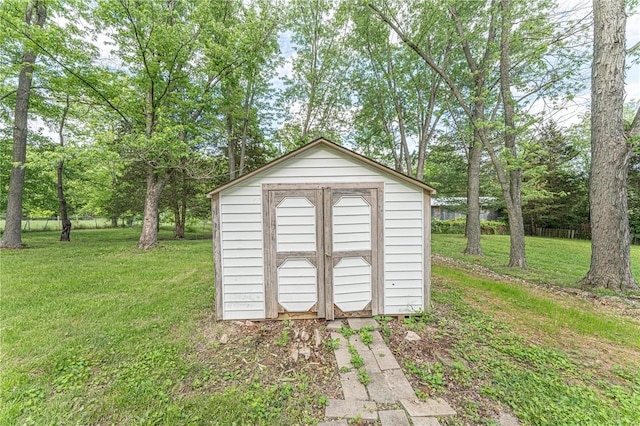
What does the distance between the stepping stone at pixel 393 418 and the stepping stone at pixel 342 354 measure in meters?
0.70

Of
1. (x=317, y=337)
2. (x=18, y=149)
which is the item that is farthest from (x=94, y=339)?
(x=18, y=149)

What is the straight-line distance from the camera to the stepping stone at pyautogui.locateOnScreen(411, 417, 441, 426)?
199cm

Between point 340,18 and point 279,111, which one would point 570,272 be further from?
point 279,111

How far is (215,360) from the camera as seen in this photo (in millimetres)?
2955

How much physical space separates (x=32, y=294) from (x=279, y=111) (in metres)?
12.1

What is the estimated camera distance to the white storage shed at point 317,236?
3852 millimetres

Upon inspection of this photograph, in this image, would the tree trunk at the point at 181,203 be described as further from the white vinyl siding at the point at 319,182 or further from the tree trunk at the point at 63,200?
the white vinyl siding at the point at 319,182

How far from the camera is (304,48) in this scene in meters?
11.4

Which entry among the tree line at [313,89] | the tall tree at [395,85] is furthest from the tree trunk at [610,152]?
the tall tree at [395,85]

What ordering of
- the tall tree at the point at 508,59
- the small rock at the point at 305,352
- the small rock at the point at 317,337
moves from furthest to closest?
the tall tree at the point at 508,59
the small rock at the point at 317,337
the small rock at the point at 305,352

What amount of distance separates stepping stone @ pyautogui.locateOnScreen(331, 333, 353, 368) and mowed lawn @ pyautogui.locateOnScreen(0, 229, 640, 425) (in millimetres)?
390

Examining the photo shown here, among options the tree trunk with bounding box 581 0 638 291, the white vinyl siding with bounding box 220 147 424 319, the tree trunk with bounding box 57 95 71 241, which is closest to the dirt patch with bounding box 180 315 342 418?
the white vinyl siding with bounding box 220 147 424 319

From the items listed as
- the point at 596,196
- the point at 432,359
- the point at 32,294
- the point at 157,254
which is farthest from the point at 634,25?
the point at 157,254

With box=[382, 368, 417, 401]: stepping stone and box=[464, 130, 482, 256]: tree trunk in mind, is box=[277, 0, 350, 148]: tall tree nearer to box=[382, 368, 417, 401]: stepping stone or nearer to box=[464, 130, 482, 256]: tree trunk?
box=[464, 130, 482, 256]: tree trunk
